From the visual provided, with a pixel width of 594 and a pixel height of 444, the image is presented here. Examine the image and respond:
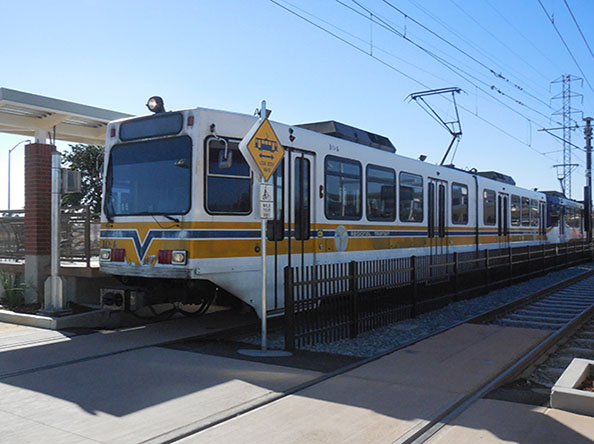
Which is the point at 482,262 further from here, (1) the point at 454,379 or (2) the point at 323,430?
(2) the point at 323,430

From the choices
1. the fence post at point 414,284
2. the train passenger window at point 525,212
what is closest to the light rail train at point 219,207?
the fence post at point 414,284

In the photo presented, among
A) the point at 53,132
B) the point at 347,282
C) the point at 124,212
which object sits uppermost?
the point at 53,132

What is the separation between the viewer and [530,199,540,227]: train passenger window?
2222 cm

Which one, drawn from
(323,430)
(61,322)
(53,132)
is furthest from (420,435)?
(53,132)

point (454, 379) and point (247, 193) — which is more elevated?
point (247, 193)

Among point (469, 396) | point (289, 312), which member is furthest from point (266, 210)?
point (469, 396)

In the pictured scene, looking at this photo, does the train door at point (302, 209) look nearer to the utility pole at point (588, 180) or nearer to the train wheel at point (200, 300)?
the train wheel at point (200, 300)

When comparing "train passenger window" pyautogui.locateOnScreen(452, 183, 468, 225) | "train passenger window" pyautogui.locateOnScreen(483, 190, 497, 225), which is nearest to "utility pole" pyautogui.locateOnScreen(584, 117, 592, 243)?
"train passenger window" pyautogui.locateOnScreen(483, 190, 497, 225)

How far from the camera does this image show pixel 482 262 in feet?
47.7

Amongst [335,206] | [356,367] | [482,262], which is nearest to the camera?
[356,367]

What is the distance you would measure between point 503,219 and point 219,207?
1375 cm

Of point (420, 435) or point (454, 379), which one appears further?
point (454, 379)

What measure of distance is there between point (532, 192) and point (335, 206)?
48.6ft

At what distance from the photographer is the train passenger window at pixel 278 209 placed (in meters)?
8.84
